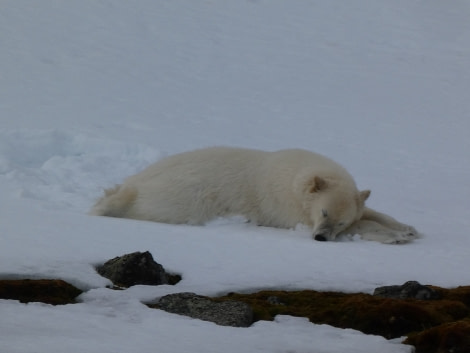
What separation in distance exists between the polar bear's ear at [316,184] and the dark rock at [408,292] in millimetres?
3184

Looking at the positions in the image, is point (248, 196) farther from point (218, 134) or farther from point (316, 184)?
point (218, 134)

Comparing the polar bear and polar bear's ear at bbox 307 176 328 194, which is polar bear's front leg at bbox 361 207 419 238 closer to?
the polar bear

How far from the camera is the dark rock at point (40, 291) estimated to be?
5570mm

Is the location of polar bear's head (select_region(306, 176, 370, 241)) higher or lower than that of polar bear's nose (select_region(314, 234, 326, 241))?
higher

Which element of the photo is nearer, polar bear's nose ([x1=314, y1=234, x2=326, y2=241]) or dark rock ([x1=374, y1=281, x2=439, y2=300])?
dark rock ([x1=374, y1=281, x2=439, y2=300])

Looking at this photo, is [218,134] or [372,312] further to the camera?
[218,134]

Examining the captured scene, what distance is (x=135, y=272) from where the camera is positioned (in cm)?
619

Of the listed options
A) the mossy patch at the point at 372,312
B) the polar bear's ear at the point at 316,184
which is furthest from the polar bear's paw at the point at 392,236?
the mossy patch at the point at 372,312

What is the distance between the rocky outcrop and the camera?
6164 millimetres

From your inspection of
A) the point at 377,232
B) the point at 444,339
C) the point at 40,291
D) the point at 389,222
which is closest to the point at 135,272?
the point at 40,291

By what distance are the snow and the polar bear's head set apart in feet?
0.76

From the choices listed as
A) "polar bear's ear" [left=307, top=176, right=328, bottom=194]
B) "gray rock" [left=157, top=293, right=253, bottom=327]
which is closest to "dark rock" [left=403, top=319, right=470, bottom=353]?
"gray rock" [left=157, top=293, right=253, bottom=327]

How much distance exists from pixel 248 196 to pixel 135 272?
12.1ft

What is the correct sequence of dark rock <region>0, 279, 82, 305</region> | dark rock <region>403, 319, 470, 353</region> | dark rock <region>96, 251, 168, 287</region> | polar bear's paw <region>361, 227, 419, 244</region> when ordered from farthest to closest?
1. polar bear's paw <region>361, 227, 419, 244</region>
2. dark rock <region>96, 251, 168, 287</region>
3. dark rock <region>0, 279, 82, 305</region>
4. dark rock <region>403, 319, 470, 353</region>
